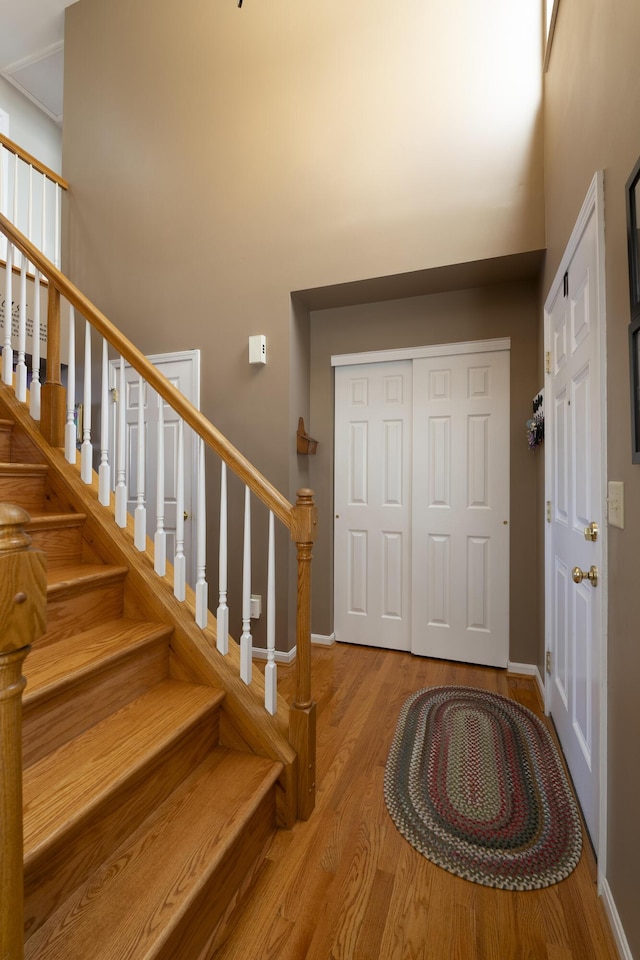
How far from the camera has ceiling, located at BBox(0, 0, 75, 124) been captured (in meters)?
3.49

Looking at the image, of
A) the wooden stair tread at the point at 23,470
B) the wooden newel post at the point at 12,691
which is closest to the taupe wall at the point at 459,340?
the wooden stair tread at the point at 23,470

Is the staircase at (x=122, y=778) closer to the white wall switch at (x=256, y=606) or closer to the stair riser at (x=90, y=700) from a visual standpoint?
the stair riser at (x=90, y=700)

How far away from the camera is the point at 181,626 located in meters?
1.60

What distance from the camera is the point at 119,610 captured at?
168 cm

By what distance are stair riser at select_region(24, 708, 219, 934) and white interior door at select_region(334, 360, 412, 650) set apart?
1.77 m

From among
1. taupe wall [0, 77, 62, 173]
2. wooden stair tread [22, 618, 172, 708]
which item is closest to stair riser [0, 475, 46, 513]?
wooden stair tread [22, 618, 172, 708]

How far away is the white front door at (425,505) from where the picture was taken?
273 cm

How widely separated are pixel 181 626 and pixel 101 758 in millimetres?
497

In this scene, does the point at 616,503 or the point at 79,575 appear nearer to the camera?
the point at 616,503

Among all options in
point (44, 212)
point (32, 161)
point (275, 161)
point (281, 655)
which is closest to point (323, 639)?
point (281, 655)

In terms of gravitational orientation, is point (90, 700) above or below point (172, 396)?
below

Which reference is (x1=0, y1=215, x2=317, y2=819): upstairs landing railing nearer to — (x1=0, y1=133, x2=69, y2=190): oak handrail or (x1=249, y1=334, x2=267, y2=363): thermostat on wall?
(x1=249, y1=334, x2=267, y2=363): thermostat on wall

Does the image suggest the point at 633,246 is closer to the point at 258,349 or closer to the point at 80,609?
the point at 80,609

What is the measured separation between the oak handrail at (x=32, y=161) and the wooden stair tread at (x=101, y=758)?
12.1 feet
